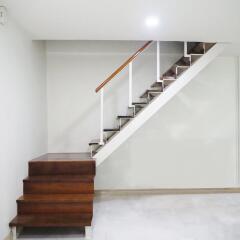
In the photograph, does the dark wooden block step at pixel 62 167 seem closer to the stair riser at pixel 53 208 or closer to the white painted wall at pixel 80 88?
the stair riser at pixel 53 208

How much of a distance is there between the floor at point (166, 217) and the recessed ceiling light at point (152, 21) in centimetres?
263

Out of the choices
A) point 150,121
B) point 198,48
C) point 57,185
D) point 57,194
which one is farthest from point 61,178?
point 198,48

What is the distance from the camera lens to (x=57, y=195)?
3.56 metres

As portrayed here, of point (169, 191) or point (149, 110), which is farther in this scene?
point (169, 191)

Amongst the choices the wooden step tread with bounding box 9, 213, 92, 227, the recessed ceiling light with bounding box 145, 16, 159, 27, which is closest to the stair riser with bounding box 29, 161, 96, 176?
the wooden step tread with bounding box 9, 213, 92, 227

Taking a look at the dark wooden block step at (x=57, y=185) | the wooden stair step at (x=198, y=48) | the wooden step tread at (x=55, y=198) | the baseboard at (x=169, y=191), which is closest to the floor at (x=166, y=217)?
the baseboard at (x=169, y=191)

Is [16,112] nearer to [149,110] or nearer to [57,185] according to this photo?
[57,185]

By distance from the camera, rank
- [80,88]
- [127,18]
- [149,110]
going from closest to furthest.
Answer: [127,18], [149,110], [80,88]

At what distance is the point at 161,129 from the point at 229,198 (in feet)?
5.81

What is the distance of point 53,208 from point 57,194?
0.26 metres

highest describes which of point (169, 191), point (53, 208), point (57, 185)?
point (57, 185)

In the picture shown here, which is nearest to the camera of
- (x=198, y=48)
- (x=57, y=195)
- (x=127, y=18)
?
(x=127, y=18)

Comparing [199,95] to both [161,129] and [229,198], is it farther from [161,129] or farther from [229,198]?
[229,198]

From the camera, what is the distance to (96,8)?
293 cm
